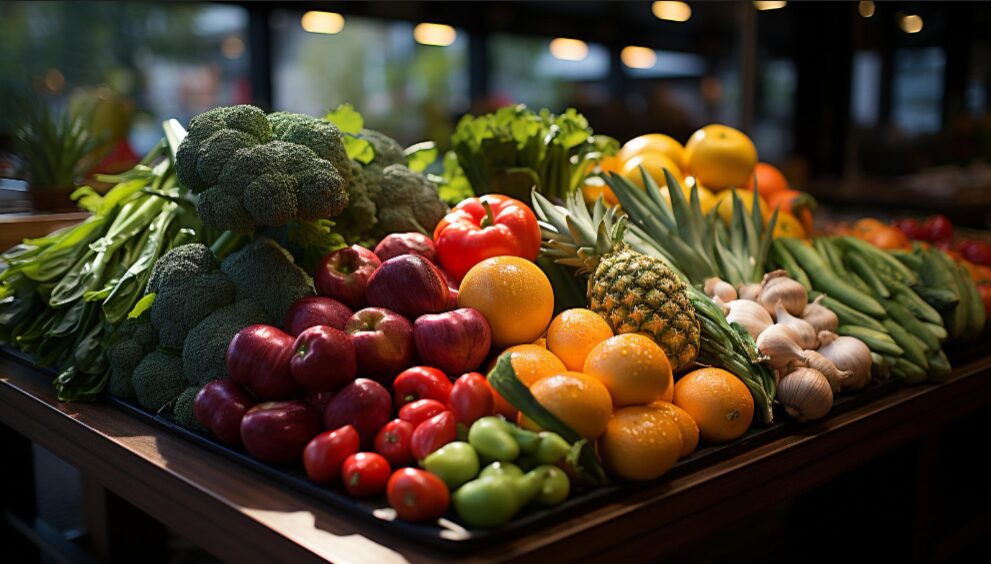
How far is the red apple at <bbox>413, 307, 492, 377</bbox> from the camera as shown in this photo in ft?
4.45

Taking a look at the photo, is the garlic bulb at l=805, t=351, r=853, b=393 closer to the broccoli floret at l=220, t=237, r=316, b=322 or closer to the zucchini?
the zucchini

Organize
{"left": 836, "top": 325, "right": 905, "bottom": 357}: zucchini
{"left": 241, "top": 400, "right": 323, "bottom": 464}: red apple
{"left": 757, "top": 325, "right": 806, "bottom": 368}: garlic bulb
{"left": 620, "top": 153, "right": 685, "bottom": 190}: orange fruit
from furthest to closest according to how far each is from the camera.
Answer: {"left": 620, "top": 153, "right": 685, "bottom": 190}: orange fruit → {"left": 836, "top": 325, "right": 905, "bottom": 357}: zucchini → {"left": 757, "top": 325, "right": 806, "bottom": 368}: garlic bulb → {"left": 241, "top": 400, "right": 323, "bottom": 464}: red apple

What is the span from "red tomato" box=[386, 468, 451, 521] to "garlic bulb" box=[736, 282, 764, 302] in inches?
39.7

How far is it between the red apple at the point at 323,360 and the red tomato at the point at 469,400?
0.19m

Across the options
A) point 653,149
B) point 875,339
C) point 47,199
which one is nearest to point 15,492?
point 47,199

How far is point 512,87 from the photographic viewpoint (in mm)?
8180

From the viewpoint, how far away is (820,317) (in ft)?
5.83

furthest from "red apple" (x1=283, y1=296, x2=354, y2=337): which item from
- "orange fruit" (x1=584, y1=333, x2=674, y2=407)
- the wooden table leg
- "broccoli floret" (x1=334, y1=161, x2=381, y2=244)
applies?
the wooden table leg

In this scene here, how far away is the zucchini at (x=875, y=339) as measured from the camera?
1809mm

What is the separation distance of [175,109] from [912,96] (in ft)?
21.4

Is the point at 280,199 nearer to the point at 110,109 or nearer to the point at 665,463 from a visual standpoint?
the point at 665,463

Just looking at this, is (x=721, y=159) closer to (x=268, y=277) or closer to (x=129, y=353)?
(x=268, y=277)

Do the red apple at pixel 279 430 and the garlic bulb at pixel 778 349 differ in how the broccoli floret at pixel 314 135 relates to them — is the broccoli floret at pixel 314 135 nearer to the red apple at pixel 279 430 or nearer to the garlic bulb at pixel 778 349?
the red apple at pixel 279 430

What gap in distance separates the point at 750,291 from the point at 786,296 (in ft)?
0.29
